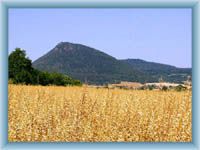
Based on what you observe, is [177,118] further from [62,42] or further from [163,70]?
[62,42]

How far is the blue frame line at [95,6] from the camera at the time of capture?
425cm

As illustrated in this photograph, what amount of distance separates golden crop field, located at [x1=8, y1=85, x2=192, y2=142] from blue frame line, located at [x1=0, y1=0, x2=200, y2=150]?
0.25 ft

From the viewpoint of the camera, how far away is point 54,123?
4.75 m

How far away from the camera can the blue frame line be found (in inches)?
167

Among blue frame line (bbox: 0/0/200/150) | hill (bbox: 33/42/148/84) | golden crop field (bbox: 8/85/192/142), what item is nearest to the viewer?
blue frame line (bbox: 0/0/200/150)

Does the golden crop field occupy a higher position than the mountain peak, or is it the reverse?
the mountain peak

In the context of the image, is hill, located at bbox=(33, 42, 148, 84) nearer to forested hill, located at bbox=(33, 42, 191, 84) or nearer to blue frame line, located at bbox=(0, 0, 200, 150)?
forested hill, located at bbox=(33, 42, 191, 84)

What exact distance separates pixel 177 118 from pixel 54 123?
86 centimetres

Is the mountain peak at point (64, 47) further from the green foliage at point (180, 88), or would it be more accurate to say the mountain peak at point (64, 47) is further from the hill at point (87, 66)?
the green foliage at point (180, 88)

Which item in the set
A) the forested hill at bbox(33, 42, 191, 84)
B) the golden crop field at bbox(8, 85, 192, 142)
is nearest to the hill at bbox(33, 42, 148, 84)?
the forested hill at bbox(33, 42, 191, 84)

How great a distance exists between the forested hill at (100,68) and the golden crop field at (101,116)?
114 millimetres

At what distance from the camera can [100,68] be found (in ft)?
18.2

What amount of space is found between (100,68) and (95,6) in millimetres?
1289
